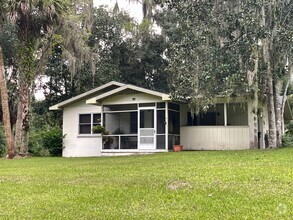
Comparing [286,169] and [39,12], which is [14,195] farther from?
[39,12]

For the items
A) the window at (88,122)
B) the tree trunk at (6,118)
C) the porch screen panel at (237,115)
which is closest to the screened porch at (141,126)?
the window at (88,122)

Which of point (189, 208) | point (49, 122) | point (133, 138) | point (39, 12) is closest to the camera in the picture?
point (189, 208)

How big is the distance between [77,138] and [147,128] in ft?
13.3

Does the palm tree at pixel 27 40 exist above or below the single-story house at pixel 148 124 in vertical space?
above

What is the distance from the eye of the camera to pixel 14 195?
597 centimetres

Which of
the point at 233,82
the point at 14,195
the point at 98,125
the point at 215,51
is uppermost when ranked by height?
the point at 215,51

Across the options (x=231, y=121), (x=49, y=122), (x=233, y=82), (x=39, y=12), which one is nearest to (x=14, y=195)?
(x=233, y=82)

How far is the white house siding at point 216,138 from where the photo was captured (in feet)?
54.1

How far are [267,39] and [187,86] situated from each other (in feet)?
11.3

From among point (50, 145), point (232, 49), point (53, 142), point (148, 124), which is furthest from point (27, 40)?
point (232, 49)

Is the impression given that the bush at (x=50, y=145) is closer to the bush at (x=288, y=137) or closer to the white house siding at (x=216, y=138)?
the white house siding at (x=216, y=138)

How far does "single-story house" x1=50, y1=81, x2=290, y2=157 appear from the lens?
1669 cm

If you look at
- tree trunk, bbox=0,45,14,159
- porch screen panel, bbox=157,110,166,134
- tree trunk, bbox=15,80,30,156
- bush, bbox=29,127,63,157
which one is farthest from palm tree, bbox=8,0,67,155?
porch screen panel, bbox=157,110,166,134

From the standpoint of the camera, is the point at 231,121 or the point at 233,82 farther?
the point at 231,121
